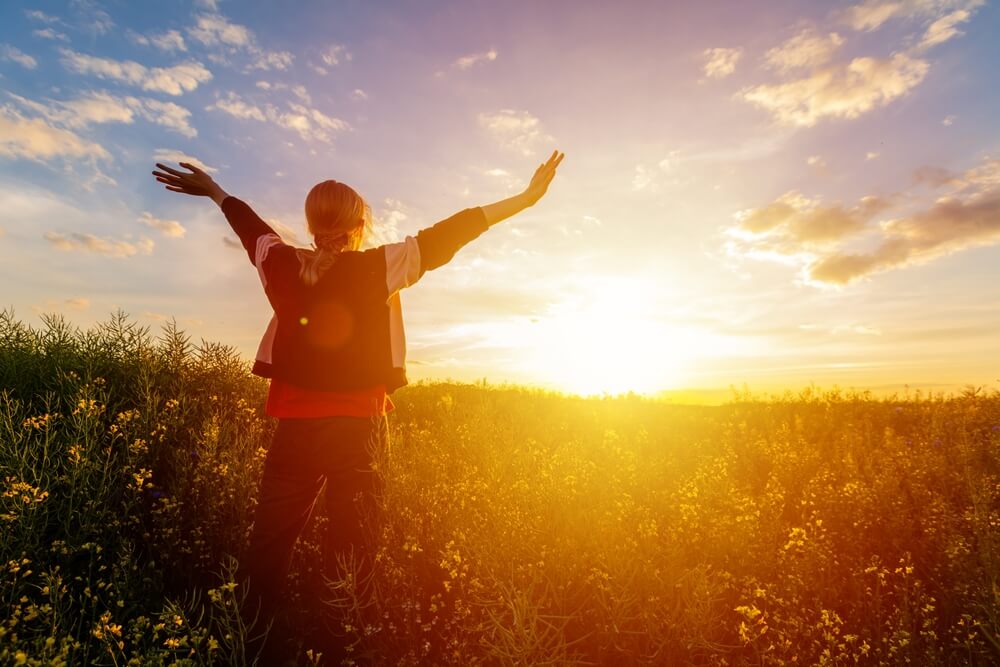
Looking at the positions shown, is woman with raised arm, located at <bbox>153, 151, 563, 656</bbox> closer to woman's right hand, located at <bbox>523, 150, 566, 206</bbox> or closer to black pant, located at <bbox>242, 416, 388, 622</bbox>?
black pant, located at <bbox>242, 416, 388, 622</bbox>

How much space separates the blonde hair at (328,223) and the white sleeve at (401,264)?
0.30 metres

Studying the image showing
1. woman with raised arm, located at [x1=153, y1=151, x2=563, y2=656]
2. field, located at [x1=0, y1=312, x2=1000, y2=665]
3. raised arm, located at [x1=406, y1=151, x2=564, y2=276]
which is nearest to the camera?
field, located at [x1=0, y1=312, x2=1000, y2=665]

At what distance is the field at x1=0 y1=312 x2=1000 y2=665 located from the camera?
2.75m

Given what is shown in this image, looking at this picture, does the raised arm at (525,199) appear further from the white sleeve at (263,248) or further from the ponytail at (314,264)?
the white sleeve at (263,248)

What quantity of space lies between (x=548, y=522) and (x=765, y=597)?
1408 millimetres

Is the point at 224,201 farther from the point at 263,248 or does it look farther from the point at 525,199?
the point at 525,199

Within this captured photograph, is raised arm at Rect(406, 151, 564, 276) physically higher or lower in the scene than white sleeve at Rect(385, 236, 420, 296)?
higher

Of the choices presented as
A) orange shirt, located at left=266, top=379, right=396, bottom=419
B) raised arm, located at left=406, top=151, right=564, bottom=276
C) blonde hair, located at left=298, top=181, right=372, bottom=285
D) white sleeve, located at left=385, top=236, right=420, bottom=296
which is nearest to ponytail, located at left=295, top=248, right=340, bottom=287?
blonde hair, located at left=298, top=181, right=372, bottom=285

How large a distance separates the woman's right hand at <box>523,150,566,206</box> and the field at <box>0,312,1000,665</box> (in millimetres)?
2062

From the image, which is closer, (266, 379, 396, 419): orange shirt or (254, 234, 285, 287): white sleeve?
(266, 379, 396, 419): orange shirt

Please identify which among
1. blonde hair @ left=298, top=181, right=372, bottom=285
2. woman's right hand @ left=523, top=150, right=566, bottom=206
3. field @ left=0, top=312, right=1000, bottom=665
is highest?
woman's right hand @ left=523, top=150, right=566, bottom=206

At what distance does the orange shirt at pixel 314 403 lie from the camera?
326 centimetres

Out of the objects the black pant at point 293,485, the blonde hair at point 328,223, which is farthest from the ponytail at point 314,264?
the black pant at point 293,485

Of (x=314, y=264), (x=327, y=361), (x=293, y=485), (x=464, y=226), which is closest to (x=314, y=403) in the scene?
(x=327, y=361)
